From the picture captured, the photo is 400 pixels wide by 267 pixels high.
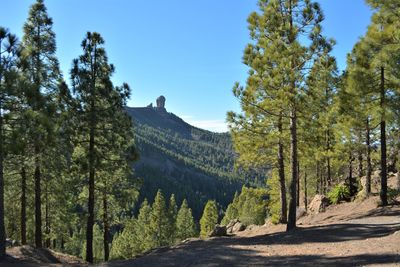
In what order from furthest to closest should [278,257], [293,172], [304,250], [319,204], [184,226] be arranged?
1. [184,226]
2. [319,204]
3. [293,172]
4. [304,250]
5. [278,257]

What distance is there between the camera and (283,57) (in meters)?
Result: 15.8

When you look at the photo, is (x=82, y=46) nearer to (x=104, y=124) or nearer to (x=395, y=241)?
(x=104, y=124)

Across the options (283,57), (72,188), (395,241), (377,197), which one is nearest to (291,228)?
(395,241)

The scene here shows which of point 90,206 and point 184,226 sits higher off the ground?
point 90,206

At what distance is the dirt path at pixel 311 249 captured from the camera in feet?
34.6

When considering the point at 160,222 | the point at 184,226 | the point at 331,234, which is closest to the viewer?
the point at 331,234

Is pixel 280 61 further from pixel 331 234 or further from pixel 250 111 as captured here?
pixel 331 234

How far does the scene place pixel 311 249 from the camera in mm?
12508

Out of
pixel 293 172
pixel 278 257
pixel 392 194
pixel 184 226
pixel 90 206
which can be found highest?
pixel 293 172

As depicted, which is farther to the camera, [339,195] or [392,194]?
[339,195]

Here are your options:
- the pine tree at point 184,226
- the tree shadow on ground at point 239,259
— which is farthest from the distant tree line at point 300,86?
the pine tree at point 184,226

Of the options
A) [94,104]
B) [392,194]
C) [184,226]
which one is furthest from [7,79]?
[184,226]

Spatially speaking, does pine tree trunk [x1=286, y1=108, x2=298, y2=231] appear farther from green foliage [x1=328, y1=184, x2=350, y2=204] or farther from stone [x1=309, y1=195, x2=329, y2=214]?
green foliage [x1=328, y1=184, x2=350, y2=204]

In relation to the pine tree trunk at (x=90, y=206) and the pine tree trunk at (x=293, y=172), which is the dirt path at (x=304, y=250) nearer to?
the pine tree trunk at (x=293, y=172)
